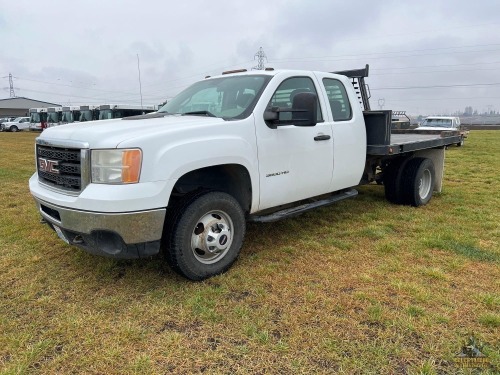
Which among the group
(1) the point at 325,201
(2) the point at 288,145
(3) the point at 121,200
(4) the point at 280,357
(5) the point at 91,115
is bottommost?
(4) the point at 280,357

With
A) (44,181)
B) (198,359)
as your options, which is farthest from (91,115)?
(198,359)

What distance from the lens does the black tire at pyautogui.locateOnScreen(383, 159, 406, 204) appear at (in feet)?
20.2

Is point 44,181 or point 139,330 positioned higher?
point 44,181

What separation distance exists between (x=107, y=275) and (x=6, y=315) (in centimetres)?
87

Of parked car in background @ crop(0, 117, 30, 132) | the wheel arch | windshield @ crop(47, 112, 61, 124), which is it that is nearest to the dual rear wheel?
the wheel arch

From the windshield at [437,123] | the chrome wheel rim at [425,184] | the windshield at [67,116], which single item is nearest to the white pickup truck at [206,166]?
the chrome wheel rim at [425,184]

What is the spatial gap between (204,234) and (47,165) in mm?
1511

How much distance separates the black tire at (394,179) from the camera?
243 inches

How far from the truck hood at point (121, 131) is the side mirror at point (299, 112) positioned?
0.53 metres

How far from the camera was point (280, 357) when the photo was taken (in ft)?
8.14

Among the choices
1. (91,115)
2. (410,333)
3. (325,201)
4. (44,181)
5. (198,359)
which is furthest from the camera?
(91,115)

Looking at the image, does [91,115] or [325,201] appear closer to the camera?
[325,201]

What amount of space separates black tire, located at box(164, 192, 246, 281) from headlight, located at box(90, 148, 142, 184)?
55 centimetres

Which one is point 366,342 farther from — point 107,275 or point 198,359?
point 107,275
